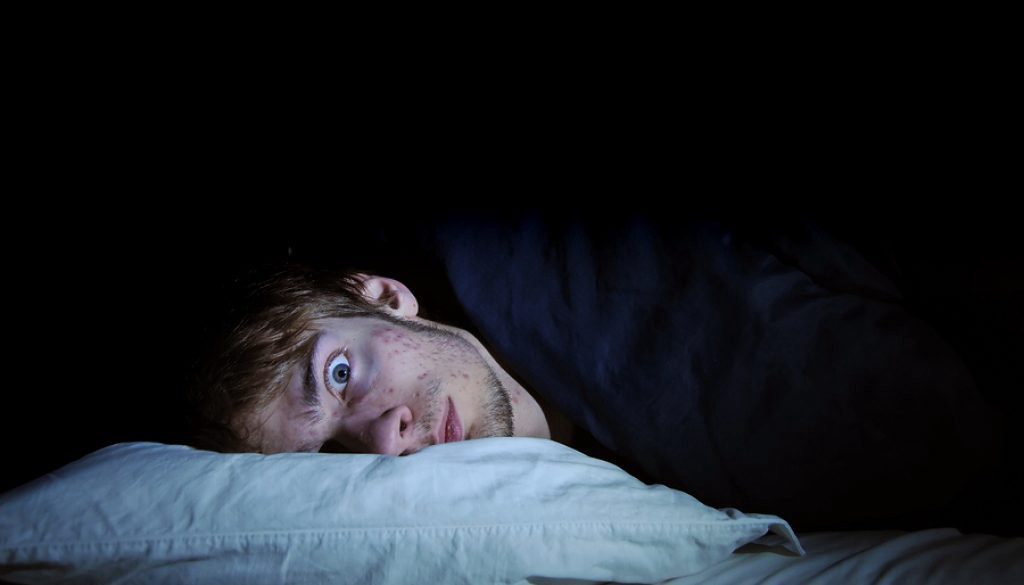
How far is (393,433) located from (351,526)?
0.87ft

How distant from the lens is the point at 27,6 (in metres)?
0.88

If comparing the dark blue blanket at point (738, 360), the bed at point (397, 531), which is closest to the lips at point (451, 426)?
the dark blue blanket at point (738, 360)

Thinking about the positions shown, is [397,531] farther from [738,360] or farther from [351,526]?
[738,360]

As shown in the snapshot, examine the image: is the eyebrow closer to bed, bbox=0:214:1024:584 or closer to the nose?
the nose

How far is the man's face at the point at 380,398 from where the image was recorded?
854 mm

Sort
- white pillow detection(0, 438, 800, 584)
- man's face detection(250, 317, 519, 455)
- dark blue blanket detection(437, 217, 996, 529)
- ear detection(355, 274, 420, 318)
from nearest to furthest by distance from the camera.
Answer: white pillow detection(0, 438, 800, 584) → dark blue blanket detection(437, 217, 996, 529) → man's face detection(250, 317, 519, 455) → ear detection(355, 274, 420, 318)

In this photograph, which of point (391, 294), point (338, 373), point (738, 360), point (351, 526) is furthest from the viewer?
point (391, 294)

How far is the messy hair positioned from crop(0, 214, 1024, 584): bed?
0.42 ft

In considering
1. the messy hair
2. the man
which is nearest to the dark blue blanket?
the man

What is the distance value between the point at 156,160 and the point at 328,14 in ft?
1.26

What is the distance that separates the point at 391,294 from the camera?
1.10 m

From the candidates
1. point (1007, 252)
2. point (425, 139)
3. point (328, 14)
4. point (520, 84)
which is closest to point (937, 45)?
point (1007, 252)

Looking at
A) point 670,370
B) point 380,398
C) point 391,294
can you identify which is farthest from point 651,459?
point 391,294

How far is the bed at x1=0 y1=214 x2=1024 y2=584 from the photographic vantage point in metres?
0.57
